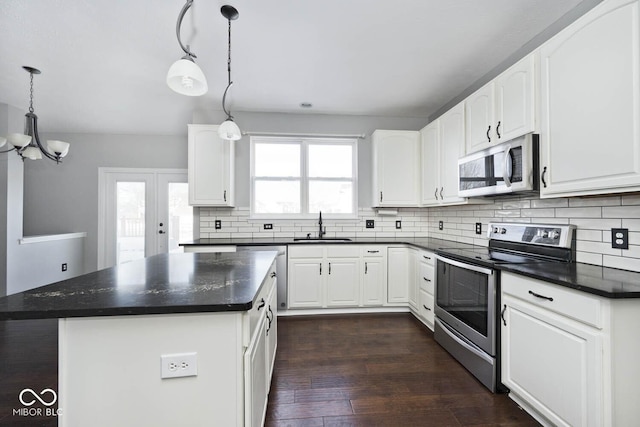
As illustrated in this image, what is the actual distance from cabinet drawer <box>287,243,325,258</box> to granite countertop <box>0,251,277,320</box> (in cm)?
154

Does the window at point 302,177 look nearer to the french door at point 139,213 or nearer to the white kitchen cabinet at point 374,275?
the white kitchen cabinet at point 374,275

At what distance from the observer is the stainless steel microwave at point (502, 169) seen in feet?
6.06

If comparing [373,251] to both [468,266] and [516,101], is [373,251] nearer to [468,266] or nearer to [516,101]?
[468,266]

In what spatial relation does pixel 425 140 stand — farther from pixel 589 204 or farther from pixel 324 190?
pixel 589 204

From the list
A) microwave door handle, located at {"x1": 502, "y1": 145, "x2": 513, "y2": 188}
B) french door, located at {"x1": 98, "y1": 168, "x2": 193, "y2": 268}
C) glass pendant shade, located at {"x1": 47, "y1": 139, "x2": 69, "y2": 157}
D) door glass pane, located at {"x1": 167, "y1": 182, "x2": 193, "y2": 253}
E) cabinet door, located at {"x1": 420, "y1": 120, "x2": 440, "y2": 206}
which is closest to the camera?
microwave door handle, located at {"x1": 502, "y1": 145, "x2": 513, "y2": 188}

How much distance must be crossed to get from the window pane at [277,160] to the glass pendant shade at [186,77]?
219 centimetres

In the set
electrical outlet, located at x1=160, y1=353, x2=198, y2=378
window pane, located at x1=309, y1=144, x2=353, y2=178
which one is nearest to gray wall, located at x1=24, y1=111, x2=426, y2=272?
window pane, located at x1=309, y1=144, x2=353, y2=178

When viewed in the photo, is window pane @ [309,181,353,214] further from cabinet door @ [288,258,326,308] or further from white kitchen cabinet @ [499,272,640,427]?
white kitchen cabinet @ [499,272,640,427]

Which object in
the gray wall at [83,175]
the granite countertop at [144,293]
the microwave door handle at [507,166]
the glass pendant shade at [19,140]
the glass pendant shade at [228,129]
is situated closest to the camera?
the granite countertop at [144,293]

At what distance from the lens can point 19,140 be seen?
108 inches

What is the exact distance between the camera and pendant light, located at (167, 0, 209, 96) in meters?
1.41

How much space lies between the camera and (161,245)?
4617mm

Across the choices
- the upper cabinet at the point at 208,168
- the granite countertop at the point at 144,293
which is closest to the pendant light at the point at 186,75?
the granite countertop at the point at 144,293

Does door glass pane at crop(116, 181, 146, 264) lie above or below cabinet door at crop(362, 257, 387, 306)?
above
